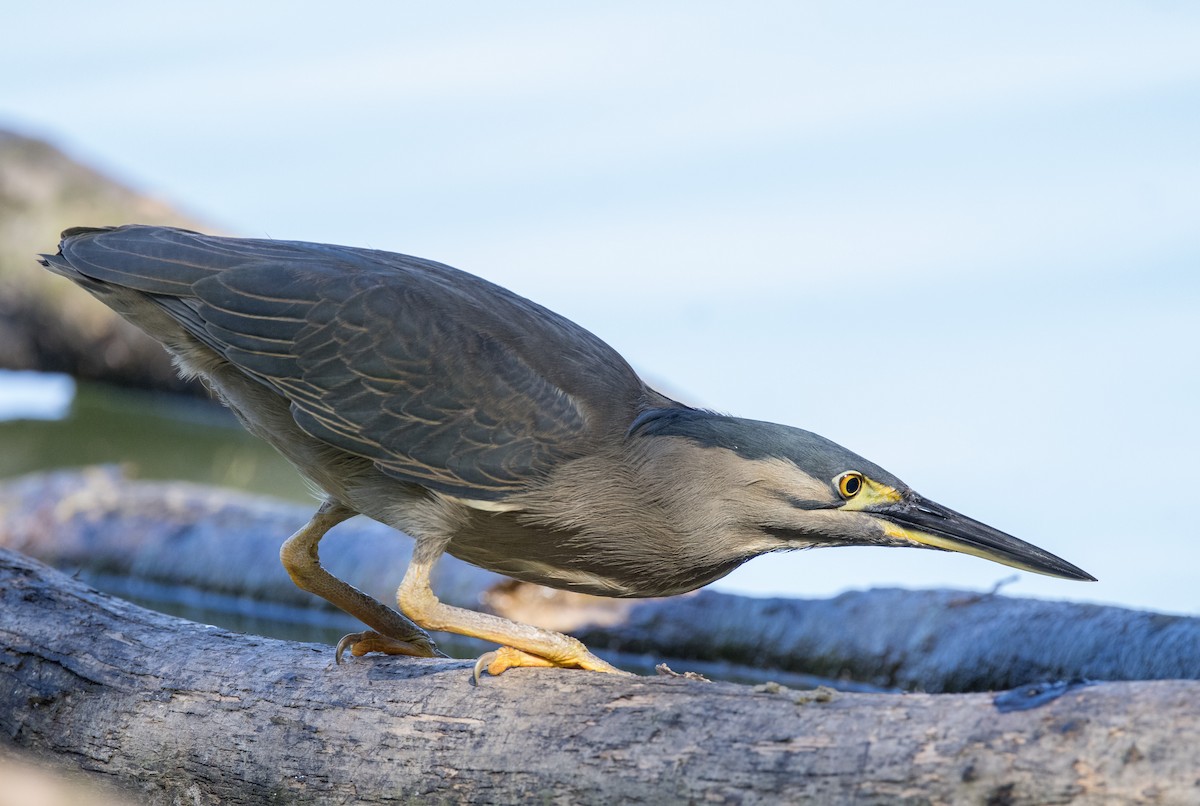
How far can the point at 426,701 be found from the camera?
152 inches

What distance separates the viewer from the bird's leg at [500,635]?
12.9 ft

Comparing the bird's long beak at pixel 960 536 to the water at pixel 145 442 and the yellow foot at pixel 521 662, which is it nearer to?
the yellow foot at pixel 521 662

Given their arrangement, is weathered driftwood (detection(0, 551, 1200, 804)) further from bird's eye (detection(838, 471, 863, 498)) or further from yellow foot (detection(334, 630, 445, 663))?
bird's eye (detection(838, 471, 863, 498))

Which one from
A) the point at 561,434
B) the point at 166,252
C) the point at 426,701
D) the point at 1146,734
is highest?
the point at 166,252

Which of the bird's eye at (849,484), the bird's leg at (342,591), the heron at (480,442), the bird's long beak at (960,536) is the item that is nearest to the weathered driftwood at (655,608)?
the bird's long beak at (960,536)

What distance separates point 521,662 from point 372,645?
614 mm

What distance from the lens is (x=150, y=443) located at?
12.2 meters

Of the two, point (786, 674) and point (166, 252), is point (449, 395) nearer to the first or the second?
point (166, 252)

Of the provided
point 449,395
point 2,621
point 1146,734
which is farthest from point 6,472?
point 1146,734

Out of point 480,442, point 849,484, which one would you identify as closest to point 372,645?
point 480,442

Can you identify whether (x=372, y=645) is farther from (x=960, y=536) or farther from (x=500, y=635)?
(x=960, y=536)

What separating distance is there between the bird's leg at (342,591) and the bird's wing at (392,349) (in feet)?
1.72

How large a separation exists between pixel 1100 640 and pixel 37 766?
3975mm

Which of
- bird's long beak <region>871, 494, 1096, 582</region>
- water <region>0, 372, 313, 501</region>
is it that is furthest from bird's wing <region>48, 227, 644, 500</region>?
water <region>0, 372, 313, 501</region>
